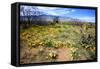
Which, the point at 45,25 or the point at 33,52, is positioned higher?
the point at 45,25

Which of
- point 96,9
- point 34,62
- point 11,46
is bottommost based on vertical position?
point 34,62

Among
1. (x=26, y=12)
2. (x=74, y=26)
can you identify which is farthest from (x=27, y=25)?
(x=74, y=26)

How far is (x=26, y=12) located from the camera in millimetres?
3312

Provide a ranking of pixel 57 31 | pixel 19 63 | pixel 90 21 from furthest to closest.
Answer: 1. pixel 90 21
2. pixel 57 31
3. pixel 19 63

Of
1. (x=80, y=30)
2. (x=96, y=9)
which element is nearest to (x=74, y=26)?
(x=80, y=30)

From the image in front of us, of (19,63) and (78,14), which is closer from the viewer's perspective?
(19,63)

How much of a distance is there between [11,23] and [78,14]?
101 cm

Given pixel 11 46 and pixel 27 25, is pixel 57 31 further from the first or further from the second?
pixel 11 46

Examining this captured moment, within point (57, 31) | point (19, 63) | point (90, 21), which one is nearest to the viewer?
point (19, 63)

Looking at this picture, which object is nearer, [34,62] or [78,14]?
[34,62]

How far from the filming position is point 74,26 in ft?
12.0

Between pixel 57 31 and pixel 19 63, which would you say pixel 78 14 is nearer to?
pixel 57 31

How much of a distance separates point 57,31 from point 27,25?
1.53ft

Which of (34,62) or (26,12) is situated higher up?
(26,12)
